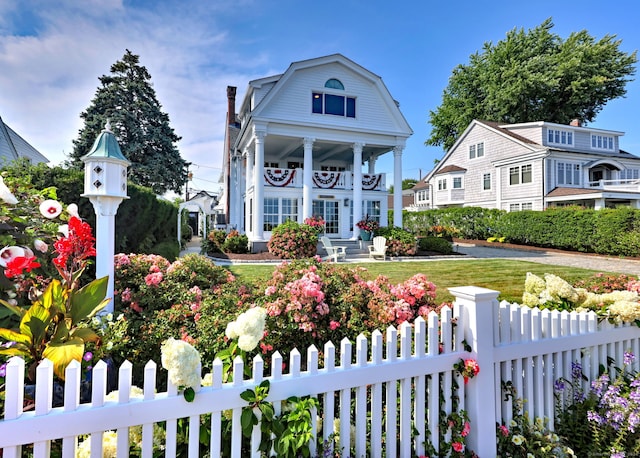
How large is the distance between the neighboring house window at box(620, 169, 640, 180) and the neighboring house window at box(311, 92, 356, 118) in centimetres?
2379

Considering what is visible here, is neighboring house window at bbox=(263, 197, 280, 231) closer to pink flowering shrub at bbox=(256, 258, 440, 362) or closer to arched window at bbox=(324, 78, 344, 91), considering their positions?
arched window at bbox=(324, 78, 344, 91)

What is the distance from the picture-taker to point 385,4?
777 cm

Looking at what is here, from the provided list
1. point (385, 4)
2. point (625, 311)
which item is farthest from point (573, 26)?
point (625, 311)

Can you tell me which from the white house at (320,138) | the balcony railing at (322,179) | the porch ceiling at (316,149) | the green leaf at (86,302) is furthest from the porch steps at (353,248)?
the green leaf at (86,302)

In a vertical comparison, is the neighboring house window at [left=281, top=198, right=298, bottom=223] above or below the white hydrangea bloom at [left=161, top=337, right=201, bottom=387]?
above

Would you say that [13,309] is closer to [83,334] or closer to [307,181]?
[83,334]

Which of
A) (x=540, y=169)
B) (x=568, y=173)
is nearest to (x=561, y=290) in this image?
(x=540, y=169)

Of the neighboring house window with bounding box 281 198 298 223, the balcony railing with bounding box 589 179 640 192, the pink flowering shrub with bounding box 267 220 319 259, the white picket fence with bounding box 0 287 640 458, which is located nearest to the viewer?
the white picket fence with bounding box 0 287 640 458

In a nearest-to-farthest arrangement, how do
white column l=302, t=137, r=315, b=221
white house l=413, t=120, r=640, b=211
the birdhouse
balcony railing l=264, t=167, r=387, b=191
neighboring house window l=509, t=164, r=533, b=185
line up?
the birdhouse, white column l=302, t=137, r=315, b=221, balcony railing l=264, t=167, r=387, b=191, white house l=413, t=120, r=640, b=211, neighboring house window l=509, t=164, r=533, b=185

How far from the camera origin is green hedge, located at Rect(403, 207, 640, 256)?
13586 mm

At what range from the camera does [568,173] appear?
2297 centimetres

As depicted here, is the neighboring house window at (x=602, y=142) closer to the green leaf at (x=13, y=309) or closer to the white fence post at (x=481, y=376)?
the white fence post at (x=481, y=376)

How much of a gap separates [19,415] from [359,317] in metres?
2.23

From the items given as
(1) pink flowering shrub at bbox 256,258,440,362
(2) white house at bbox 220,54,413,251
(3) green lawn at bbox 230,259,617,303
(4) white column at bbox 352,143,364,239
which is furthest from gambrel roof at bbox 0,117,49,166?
(1) pink flowering shrub at bbox 256,258,440,362
